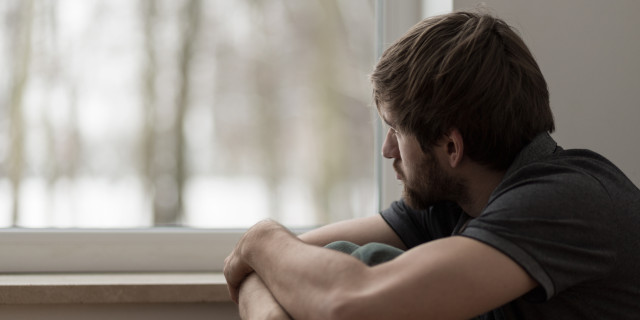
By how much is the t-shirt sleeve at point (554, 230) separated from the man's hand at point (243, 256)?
0.35 m

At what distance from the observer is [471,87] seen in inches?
43.6

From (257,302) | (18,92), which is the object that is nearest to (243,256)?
(257,302)

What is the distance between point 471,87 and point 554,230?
268 mm

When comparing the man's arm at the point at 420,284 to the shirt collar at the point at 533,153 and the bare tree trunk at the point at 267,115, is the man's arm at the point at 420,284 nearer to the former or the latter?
the shirt collar at the point at 533,153

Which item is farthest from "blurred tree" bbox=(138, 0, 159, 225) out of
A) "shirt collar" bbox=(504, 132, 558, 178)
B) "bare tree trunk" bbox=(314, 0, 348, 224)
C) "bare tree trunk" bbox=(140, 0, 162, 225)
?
"shirt collar" bbox=(504, 132, 558, 178)

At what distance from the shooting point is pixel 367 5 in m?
1.76

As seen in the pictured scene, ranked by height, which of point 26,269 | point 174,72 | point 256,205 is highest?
point 174,72

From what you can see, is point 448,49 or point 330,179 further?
point 330,179

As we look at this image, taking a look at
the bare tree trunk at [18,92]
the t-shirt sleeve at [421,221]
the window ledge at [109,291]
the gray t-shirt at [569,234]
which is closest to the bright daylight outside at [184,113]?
the bare tree trunk at [18,92]

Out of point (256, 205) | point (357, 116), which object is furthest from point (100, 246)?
point (357, 116)

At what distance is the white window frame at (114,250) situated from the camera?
5.33ft

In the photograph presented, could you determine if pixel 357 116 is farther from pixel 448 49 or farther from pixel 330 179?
pixel 448 49

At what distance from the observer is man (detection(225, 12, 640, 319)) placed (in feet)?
3.01

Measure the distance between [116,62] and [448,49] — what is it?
86cm
